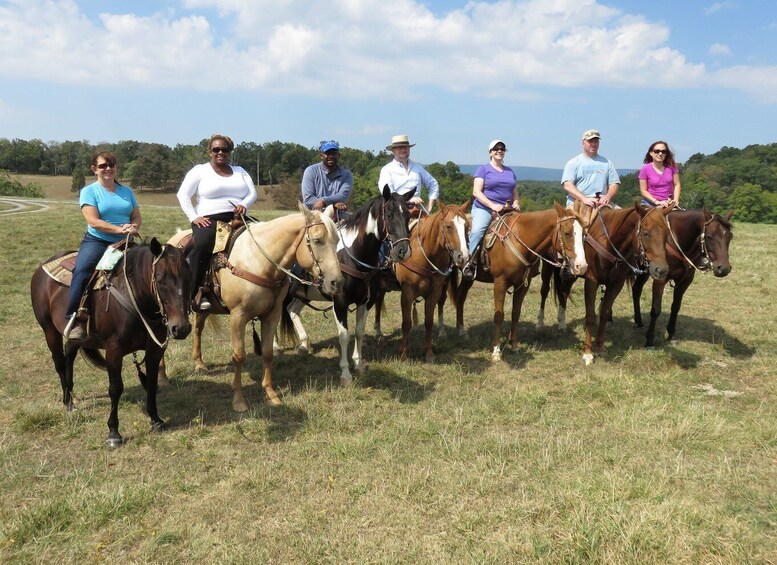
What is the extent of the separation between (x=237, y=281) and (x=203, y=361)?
2.62 metres

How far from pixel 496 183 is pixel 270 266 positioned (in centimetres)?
436

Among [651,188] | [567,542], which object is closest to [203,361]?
[567,542]

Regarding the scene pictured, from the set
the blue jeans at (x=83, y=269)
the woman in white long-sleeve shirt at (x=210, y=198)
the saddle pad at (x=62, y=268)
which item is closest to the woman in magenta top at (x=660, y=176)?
the woman in white long-sleeve shirt at (x=210, y=198)

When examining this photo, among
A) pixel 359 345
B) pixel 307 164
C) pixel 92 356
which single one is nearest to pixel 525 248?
pixel 359 345

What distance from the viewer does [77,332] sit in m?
4.92

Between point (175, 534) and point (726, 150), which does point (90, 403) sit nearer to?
point (175, 534)

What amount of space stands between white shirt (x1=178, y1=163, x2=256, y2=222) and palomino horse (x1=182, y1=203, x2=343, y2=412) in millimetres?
586

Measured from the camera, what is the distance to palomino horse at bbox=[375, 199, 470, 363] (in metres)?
6.52

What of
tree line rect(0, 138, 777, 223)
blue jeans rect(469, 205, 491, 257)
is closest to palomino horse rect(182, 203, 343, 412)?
blue jeans rect(469, 205, 491, 257)

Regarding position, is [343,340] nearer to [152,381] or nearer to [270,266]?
[270,266]

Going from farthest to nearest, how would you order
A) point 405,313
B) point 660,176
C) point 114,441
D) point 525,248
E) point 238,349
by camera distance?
point 660,176, point 525,248, point 405,313, point 238,349, point 114,441

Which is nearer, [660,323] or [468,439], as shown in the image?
[468,439]

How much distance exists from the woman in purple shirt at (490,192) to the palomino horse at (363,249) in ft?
6.74

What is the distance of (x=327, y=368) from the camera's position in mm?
7262
